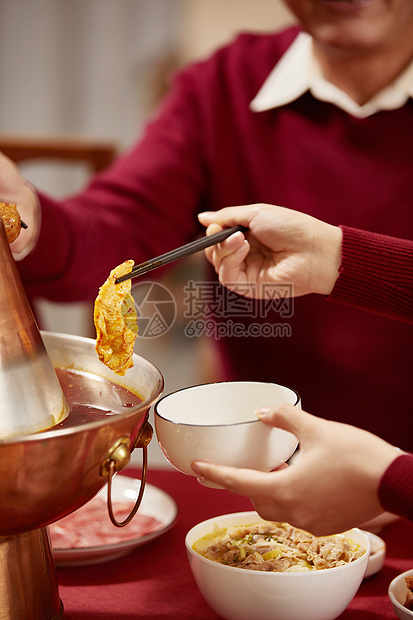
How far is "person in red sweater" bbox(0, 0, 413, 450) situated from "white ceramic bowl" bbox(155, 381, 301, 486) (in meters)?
0.42

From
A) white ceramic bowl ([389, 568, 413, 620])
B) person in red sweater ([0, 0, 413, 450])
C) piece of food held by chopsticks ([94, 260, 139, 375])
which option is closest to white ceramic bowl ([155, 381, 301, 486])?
piece of food held by chopsticks ([94, 260, 139, 375])

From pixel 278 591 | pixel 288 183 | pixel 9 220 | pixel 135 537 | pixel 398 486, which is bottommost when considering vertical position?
pixel 135 537

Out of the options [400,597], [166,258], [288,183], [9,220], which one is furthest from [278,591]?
[288,183]

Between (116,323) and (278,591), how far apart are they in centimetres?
37

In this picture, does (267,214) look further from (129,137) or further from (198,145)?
Answer: (129,137)

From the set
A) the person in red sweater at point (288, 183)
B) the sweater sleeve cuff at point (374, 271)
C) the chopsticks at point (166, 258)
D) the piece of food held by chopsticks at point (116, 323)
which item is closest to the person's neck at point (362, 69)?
the person in red sweater at point (288, 183)

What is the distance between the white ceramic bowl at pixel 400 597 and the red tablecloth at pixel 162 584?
4 centimetres

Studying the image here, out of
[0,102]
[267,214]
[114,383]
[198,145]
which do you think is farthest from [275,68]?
[0,102]

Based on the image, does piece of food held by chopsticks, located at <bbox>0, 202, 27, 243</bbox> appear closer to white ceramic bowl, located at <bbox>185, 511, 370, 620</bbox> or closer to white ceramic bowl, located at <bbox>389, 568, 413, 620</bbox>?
white ceramic bowl, located at <bbox>185, 511, 370, 620</bbox>

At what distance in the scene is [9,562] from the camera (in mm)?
766

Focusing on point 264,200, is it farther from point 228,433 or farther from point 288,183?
point 228,433

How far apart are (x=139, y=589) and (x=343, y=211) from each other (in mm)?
852

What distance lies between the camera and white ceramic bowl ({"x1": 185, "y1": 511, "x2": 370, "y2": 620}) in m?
0.76

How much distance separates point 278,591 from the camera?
2.51 feet
